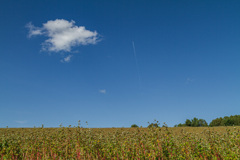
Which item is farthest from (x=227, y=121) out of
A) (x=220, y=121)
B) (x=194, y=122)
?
(x=194, y=122)

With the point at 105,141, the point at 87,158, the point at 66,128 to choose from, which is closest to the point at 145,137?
the point at 105,141

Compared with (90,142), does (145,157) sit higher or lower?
lower

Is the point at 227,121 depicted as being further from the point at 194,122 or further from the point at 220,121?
the point at 194,122

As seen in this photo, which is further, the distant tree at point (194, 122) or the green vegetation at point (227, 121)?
the distant tree at point (194, 122)

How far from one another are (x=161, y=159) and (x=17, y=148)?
11.1 metres

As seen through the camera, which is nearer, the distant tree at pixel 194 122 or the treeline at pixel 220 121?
the treeline at pixel 220 121

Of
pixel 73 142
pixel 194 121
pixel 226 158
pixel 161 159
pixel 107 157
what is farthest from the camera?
pixel 194 121

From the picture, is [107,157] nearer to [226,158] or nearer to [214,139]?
[226,158]

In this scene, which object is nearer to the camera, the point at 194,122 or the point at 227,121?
the point at 227,121

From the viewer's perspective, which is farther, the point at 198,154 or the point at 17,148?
the point at 17,148

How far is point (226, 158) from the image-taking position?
9.95m

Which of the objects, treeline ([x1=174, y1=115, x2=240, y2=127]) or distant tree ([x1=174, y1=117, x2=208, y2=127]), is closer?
treeline ([x1=174, y1=115, x2=240, y2=127])

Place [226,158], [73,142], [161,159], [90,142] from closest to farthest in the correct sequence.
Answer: [226,158] < [161,159] < [90,142] < [73,142]

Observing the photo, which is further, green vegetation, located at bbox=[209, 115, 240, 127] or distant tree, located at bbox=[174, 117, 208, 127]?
distant tree, located at bbox=[174, 117, 208, 127]
